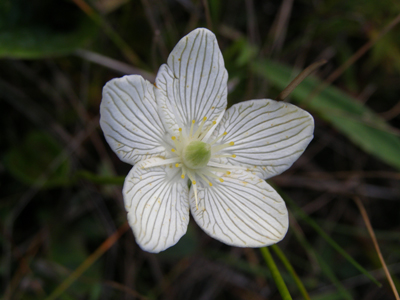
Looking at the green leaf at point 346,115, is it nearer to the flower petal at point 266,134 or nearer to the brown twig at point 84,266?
the flower petal at point 266,134

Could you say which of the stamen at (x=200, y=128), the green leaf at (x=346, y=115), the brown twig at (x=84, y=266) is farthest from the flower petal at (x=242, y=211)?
the green leaf at (x=346, y=115)

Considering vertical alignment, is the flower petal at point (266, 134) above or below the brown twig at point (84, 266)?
above

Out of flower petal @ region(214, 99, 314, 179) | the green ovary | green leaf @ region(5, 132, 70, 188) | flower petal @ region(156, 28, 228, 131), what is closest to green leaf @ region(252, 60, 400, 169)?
flower petal @ region(214, 99, 314, 179)

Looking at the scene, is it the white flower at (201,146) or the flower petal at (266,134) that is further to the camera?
the flower petal at (266,134)

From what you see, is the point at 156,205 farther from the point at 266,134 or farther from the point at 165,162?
the point at 266,134

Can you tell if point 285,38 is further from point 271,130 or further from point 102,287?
point 102,287

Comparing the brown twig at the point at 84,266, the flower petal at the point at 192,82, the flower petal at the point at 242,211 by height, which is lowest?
the brown twig at the point at 84,266

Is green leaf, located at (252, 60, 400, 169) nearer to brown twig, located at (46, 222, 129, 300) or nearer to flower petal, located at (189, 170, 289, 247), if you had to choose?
flower petal, located at (189, 170, 289, 247)
